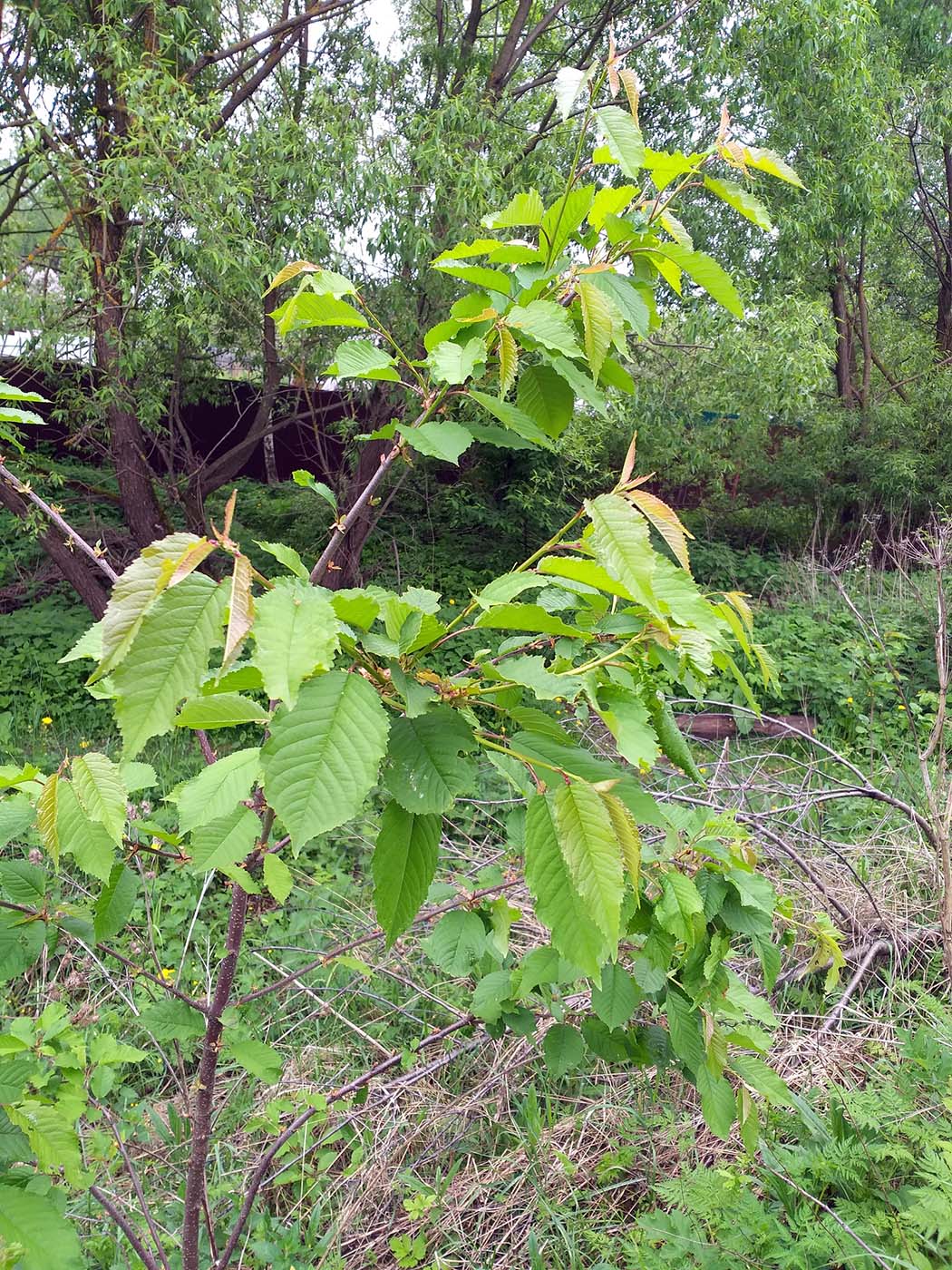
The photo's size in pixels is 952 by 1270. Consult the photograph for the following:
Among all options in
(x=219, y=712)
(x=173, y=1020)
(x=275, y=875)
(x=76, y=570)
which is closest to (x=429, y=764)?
(x=219, y=712)

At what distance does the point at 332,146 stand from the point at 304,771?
4944mm

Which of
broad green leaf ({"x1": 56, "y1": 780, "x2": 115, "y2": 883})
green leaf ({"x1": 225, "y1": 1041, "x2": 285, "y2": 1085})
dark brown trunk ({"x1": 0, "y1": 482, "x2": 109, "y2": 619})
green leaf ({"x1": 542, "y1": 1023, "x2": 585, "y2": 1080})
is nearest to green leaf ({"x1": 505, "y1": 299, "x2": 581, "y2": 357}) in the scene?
broad green leaf ({"x1": 56, "y1": 780, "x2": 115, "y2": 883})

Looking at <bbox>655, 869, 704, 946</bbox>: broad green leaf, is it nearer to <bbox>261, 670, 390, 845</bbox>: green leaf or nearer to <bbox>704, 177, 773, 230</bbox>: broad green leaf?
<bbox>261, 670, 390, 845</bbox>: green leaf

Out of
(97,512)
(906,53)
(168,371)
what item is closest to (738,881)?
(168,371)

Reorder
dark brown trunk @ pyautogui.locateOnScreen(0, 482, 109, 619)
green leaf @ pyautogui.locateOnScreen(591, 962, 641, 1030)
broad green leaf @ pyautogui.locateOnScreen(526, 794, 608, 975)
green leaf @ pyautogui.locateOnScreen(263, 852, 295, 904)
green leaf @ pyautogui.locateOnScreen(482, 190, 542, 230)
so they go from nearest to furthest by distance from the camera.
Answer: broad green leaf @ pyautogui.locateOnScreen(526, 794, 608, 975) < green leaf @ pyautogui.locateOnScreen(482, 190, 542, 230) < green leaf @ pyautogui.locateOnScreen(263, 852, 295, 904) < green leaf @ pyautogui.locateOnScreen(591, 962, 641, 1030) < dark brown trunk @ pyautogui.locateOnScreen(0, 482, 109, 619)

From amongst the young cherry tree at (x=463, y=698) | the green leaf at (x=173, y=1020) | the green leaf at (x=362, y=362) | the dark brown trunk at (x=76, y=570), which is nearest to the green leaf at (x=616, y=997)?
the young cherry tree at (x=463, y=698)

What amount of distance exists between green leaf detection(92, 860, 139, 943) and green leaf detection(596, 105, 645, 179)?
90 centimetres

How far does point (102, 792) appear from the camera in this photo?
2.59ft


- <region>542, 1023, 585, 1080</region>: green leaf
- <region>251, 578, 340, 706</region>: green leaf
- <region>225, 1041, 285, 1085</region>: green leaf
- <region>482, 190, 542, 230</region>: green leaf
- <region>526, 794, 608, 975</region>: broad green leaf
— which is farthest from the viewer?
<region>542, 1023, 585, 1080</region>: green leaf

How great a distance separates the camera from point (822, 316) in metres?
6.02

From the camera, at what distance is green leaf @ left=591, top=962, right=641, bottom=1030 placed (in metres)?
1.25

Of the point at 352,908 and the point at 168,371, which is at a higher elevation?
the point at 168,371

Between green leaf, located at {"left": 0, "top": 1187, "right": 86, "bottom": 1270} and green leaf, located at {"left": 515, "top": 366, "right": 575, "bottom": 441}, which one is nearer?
green leaf, located at {"left": 0, "top": 1187, "right": 86, "bottom": 1270}

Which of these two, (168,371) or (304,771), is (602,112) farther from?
(168,371)
